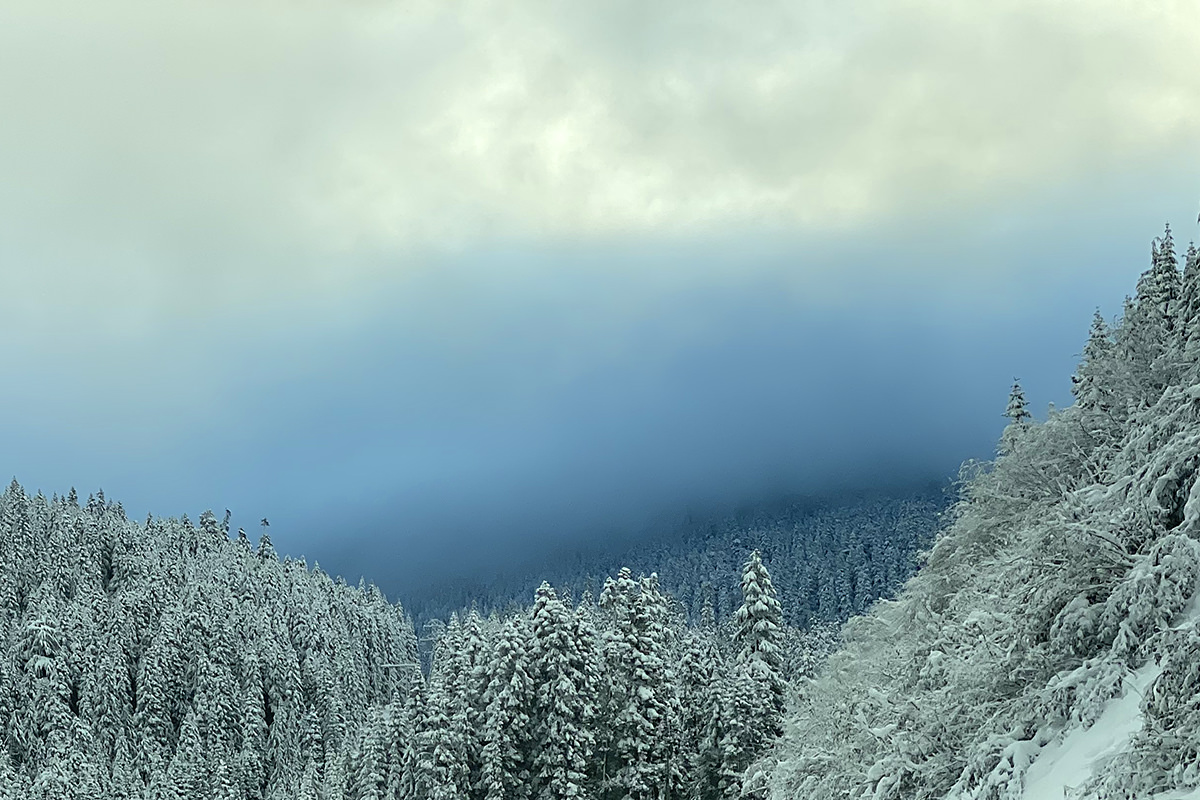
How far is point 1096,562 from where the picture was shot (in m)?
15.0

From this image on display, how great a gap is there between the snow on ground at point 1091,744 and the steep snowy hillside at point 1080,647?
3 cm

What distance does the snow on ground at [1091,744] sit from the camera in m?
13.0

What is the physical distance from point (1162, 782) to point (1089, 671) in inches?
137

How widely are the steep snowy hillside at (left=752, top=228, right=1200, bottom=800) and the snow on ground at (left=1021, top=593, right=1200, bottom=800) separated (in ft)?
0.09

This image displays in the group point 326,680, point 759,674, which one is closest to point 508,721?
point 759,674

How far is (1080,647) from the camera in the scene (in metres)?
15.4

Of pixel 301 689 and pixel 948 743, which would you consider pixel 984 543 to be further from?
pixel 301 689

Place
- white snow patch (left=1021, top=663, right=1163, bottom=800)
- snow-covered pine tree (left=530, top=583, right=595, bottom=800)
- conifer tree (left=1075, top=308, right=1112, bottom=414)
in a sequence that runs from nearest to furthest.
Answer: white snow patch (left=1021, top=663, right=1163, bottom=800)
conifer tree (left=1075, top=308, right=1112, bottom=414)
snow-covered pine tree (left=530, top=583, right=595, bottom=800)

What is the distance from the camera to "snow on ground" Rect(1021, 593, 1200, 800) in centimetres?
1302

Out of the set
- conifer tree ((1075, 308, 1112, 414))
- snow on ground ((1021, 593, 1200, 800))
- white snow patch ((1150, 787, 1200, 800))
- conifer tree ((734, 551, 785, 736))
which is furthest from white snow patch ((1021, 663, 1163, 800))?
conifer tree ((734, 551, 785, 736))

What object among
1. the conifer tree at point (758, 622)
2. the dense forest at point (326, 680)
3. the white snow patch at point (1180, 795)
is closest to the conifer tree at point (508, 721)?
the dense forest at point (326, 680)

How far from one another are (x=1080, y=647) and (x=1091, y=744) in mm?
2054

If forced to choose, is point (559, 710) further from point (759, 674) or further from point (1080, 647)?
point (1080, 647)

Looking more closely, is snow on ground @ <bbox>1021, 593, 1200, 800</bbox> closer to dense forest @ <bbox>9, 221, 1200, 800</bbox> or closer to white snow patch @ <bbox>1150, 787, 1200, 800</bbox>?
dense forest @ <bbox>9, 221, 1200, 800</bbox>
